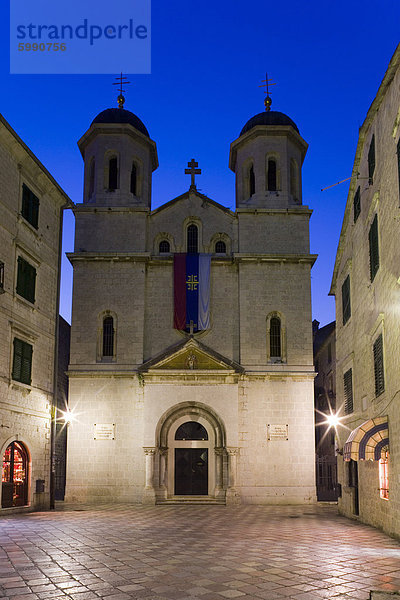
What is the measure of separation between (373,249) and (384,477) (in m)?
6.30

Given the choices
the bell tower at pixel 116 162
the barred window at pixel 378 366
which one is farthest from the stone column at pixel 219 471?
the bell tower at pixel 116 162

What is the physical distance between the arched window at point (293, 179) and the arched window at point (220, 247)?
4.47m

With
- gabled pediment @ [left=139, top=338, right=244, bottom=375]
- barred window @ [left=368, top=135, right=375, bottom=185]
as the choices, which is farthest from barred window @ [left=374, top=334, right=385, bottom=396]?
gabled pediment @ [left=139, top=338, right=244, bottom=375]

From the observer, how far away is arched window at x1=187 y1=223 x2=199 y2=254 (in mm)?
30703

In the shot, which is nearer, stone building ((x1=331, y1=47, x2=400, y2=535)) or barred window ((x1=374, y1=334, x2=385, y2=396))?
stone building ((x1=331, y1=47, x2=400, y2=535))

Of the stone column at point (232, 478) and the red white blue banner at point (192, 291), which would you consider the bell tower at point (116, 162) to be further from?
the stone column at point (232, 478)

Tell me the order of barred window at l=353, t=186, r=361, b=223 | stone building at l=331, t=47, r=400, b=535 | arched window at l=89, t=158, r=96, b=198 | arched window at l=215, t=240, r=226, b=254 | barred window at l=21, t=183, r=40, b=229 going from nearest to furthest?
stone building at l=331, t=47, r=400, b=535, barred window at l=353, t=186, r=361, b=223, barred window at l=21, t=183, r=40, b=229, arched window at l=215, t=240, r=226, b=254, arched window at l=89, t=158, r=96, b=198

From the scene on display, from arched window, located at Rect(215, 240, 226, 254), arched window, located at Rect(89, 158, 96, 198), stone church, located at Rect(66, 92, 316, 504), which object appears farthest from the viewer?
arched window, located at Rect(89, 158, 96, 198)

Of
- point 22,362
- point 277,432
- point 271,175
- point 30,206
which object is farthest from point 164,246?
point 22,362

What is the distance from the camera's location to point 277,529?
17.7 m

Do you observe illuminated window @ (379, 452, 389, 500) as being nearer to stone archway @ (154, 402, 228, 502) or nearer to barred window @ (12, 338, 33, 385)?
stone archway @ (154, 402, 228, 502)

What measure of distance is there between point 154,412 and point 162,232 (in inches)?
339

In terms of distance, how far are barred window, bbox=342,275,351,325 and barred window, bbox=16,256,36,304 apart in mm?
11744

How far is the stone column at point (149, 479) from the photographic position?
87.6ft
